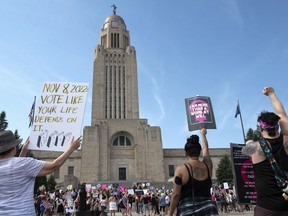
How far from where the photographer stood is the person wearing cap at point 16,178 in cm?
276

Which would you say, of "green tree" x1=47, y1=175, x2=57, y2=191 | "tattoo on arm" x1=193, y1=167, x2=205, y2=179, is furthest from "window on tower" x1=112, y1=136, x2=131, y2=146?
"tattoo on arm" x1=193, y1=167, x2=205, y2=179

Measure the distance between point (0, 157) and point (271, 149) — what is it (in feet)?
9.83

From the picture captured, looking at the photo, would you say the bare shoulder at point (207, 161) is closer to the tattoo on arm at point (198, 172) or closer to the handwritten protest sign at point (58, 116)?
the tattoo on arm at point (198, 172)

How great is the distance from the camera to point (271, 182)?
3.29m

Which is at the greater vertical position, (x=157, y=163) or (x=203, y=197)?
(x=157, y=163)

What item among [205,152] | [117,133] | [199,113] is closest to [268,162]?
[205,152]

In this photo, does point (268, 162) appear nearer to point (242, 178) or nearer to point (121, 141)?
point (242, 178)

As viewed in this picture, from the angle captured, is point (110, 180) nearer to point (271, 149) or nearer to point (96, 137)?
point (96, 137)

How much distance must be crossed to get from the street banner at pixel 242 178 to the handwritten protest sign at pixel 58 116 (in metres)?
4.51

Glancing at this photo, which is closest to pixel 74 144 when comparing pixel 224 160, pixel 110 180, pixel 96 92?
pixel 110 180

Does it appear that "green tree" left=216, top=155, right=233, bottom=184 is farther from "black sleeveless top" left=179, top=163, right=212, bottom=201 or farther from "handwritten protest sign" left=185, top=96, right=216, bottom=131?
"black sleeveless top" left=179, top=163, right=212, bottom=201

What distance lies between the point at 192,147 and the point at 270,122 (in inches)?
43.3

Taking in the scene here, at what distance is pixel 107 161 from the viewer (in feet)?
164

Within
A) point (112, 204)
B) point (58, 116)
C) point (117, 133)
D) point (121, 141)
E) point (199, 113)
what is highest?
point (117, 133)
